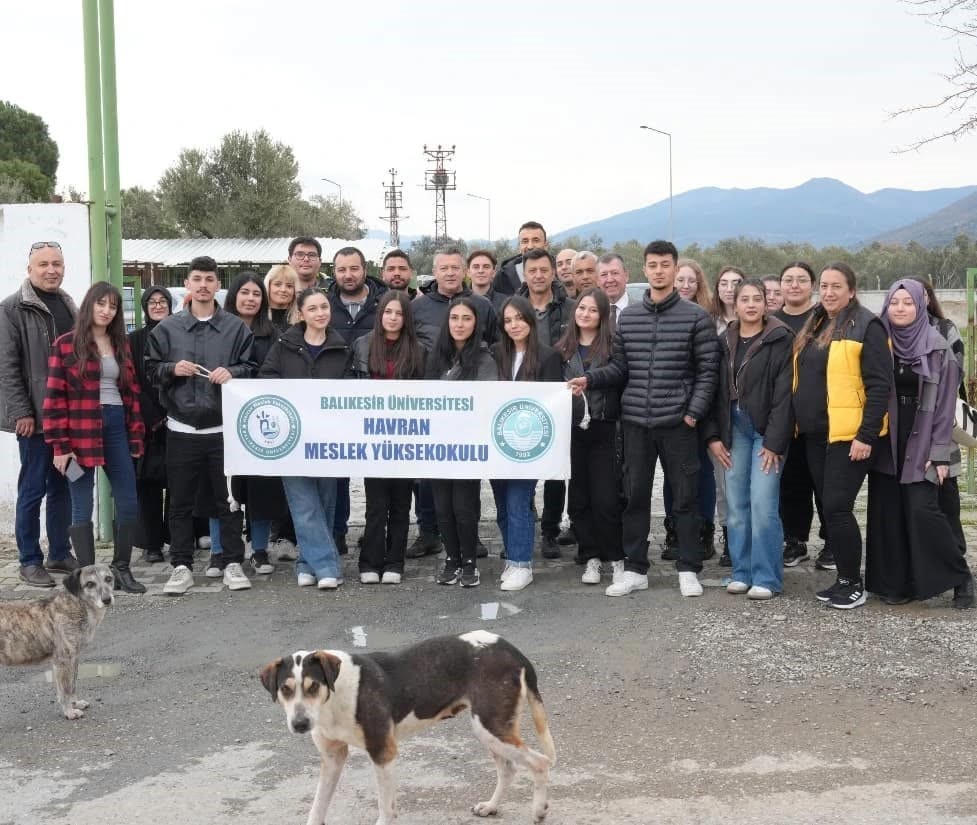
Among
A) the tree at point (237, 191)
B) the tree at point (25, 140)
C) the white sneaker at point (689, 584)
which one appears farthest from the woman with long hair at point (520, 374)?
the tree at point (25, 140)

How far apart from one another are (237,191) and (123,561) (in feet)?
186

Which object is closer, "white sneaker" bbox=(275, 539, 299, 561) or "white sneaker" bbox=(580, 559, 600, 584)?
"white sneaker" bbox=(580, 559, 600, 584)

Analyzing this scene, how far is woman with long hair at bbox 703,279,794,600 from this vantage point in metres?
7.87

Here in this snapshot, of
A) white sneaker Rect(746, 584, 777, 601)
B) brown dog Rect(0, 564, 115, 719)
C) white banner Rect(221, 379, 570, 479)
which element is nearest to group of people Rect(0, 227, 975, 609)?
white sneaker Rect(746, 584, 777, 601)

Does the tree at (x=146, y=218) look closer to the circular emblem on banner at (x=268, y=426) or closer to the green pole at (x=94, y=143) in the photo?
the green pole at (x=94, y=143)

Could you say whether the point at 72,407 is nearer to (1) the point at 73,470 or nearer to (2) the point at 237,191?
(1) the point at 73,470

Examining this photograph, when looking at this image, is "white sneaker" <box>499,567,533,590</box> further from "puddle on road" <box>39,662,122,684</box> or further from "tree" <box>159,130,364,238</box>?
"tree" <box>159,130,364,238</box>

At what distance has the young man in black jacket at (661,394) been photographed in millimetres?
7992

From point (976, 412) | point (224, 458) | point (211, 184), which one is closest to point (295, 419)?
point (224, 458)

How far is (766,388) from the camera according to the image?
311 inches

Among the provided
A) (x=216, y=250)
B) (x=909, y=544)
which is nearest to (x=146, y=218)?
(x=216, y=250)

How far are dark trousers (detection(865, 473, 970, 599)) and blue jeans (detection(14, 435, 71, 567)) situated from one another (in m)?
5.99

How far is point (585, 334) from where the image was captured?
28.0ft

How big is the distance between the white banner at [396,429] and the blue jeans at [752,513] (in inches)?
47.6
